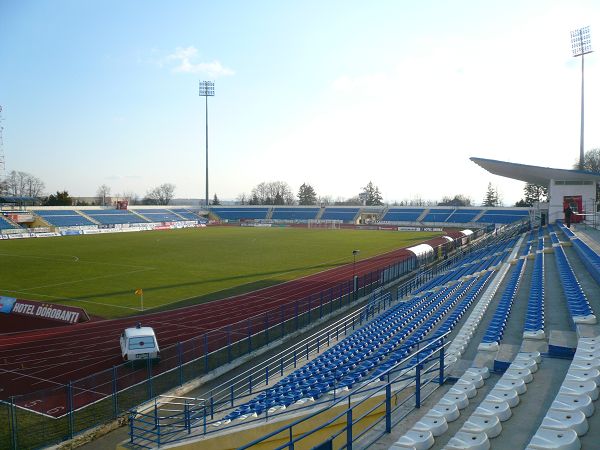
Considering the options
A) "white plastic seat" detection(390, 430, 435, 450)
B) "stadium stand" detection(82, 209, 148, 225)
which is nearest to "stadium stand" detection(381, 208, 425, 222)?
"stadium stand" detection(82, 209, 148, 225)

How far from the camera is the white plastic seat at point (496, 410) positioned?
580cm

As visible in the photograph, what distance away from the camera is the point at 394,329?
14523mm

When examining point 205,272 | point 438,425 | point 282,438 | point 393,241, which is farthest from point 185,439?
point 393,241

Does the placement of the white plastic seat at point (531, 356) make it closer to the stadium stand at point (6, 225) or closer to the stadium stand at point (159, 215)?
the stadium stand at point (6, 225)

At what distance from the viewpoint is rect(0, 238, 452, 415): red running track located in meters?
14.6

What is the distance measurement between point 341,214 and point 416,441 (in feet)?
334

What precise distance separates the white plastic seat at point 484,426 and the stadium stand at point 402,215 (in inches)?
3659

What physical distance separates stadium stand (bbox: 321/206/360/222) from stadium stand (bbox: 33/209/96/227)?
5018 centimetres

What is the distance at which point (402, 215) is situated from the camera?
3937 inches

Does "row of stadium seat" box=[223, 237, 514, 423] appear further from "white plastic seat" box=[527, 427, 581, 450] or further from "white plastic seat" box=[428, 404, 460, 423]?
"white plastic seat" box=[527, 427, 581, 450]

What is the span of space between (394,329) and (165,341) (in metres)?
9.86

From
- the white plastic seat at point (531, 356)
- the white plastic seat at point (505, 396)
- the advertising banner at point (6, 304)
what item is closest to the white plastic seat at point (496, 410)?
the white plastic seat at point (505, 396)

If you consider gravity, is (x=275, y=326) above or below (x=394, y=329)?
below

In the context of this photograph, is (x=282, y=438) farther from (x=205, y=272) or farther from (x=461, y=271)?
(x=205, y=272)
